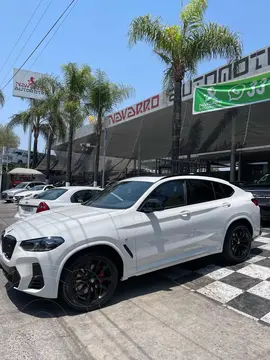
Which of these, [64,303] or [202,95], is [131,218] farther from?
[202,95]

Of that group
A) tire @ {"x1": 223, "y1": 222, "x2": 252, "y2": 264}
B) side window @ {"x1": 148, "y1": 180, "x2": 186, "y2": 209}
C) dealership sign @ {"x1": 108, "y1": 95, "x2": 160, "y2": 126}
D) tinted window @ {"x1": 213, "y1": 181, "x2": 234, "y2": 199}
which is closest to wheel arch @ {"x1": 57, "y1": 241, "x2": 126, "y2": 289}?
side window @ {"x1": 148, "y1": 180, "x2": 186, "y2": 209}

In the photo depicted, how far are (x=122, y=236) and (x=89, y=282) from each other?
713 mm

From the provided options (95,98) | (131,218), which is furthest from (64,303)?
(95,98)

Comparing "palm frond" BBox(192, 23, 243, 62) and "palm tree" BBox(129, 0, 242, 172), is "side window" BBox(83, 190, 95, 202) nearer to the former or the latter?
"palm tree" BBox(129, 0, 242, 172)

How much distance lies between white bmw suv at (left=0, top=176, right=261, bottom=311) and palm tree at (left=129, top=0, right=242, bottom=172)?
655 centimetres

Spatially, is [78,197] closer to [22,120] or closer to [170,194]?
[170,194]

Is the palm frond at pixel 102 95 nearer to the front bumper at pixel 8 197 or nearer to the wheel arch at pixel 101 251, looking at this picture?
the front bumper at pixel 8 197

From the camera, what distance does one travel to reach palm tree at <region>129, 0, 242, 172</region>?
11953 mm

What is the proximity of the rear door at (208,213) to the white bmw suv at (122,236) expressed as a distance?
0.05ft

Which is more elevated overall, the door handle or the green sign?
the green sign

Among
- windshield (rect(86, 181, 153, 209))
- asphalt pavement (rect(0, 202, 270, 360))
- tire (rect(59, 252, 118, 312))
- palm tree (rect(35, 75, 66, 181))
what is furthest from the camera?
palm tree (rect(35, 75, 66, 181))

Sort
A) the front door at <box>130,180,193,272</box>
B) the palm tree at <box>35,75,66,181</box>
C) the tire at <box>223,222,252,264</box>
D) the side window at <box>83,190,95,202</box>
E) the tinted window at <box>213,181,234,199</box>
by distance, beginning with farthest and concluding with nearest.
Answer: the palm tree at <box>35,75,66,181</box> < the side window at <box>83,190,95,202</box> < the tinted window at <box>213,181,234,199</box> < the tire at <box>223,222,252,264</box> < the front door at <box>130,180,193,272</box>

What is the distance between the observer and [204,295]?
16.0 ft

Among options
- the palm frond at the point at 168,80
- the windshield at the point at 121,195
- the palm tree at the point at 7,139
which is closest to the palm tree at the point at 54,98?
the palm frond at the point at 168,80
